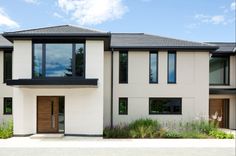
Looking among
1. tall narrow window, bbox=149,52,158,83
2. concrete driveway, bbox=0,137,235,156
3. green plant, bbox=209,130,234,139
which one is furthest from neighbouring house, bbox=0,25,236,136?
green plant, bbox=209,130,234,139

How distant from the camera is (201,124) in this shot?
1411cm

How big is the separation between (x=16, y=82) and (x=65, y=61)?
105 inches

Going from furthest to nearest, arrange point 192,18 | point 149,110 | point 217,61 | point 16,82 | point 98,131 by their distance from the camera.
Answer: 1. point 217,61
2. point 149,110
3. point 192,18
4. point 98,131
5. point 16,82

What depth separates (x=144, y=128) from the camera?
13.1 meters

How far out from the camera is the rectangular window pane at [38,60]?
12.8 metres

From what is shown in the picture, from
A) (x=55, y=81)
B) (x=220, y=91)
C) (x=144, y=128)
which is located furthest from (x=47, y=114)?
(x=220, y=91)

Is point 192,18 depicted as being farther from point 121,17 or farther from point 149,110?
point 149,110

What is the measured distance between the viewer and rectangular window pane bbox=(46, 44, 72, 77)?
12.7 m

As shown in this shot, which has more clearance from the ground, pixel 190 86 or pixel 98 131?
pixel 190 86

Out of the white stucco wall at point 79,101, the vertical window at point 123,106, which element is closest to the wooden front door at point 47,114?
the white stucco wall at point 79,101

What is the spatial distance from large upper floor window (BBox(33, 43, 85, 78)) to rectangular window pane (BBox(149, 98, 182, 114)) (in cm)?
541

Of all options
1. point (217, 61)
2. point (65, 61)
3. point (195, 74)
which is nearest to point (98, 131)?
point (65, 61)

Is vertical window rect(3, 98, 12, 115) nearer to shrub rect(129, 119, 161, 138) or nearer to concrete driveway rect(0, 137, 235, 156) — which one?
concrete driveway rect(0, 137, 235, 156)

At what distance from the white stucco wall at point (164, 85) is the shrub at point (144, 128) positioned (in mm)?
1332
